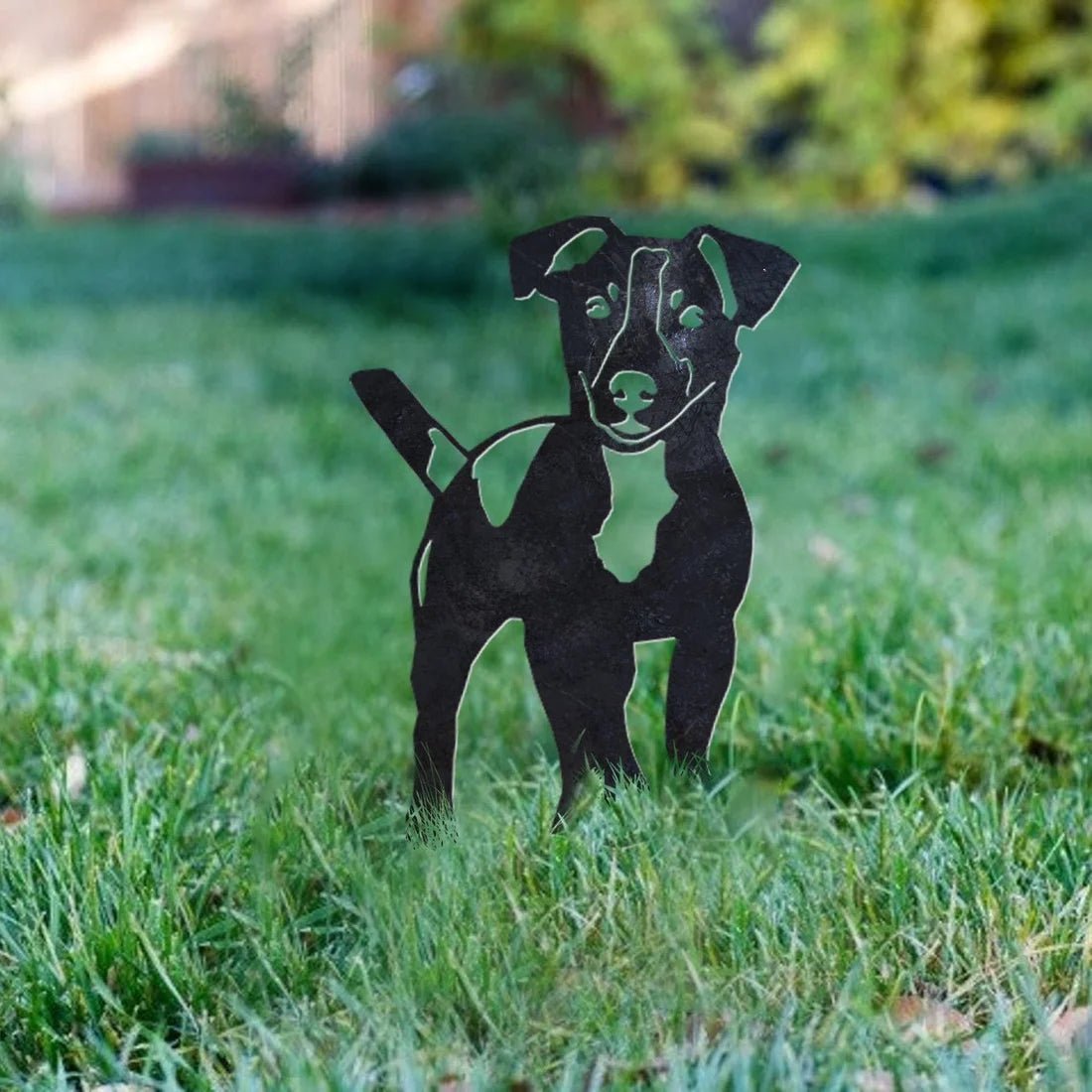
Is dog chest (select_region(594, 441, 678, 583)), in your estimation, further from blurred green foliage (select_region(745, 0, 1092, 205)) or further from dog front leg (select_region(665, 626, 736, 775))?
blurred green foliage (select_region(745, 0, 1092, 205))

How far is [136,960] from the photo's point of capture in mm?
1493

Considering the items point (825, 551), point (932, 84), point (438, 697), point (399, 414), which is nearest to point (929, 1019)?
point (438, 697)

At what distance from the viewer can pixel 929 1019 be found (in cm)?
144

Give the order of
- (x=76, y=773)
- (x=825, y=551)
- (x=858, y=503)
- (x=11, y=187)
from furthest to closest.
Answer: (x=11, y=187) → (x=858, y=503) → (x=825, y=551) → (x=76, y=773)

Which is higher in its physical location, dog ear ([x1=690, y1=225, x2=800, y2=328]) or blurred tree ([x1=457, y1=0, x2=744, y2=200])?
blurred tree ([x1=457, y1=0, x2=744, y2=200])

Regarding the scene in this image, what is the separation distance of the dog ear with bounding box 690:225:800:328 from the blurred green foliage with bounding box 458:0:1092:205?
30.0 ft

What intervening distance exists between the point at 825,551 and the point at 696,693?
1.70 metres

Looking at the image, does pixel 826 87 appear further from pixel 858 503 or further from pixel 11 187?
pixel 858 503

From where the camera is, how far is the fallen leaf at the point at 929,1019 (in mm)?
1381

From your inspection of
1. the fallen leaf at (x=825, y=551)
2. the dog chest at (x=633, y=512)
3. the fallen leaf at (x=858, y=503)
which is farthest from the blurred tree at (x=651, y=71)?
the fallen leaf at (x=825, y=551)

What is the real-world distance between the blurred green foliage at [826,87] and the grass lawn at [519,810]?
6427mm

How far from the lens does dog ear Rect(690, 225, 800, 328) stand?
1.69 metres

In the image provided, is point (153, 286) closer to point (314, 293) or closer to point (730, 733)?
point (314, 293)

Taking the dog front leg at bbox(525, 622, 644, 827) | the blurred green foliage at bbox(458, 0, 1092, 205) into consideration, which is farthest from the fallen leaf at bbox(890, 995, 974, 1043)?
the blurred green foliage at bbox(458, 0, 1092, 205)
